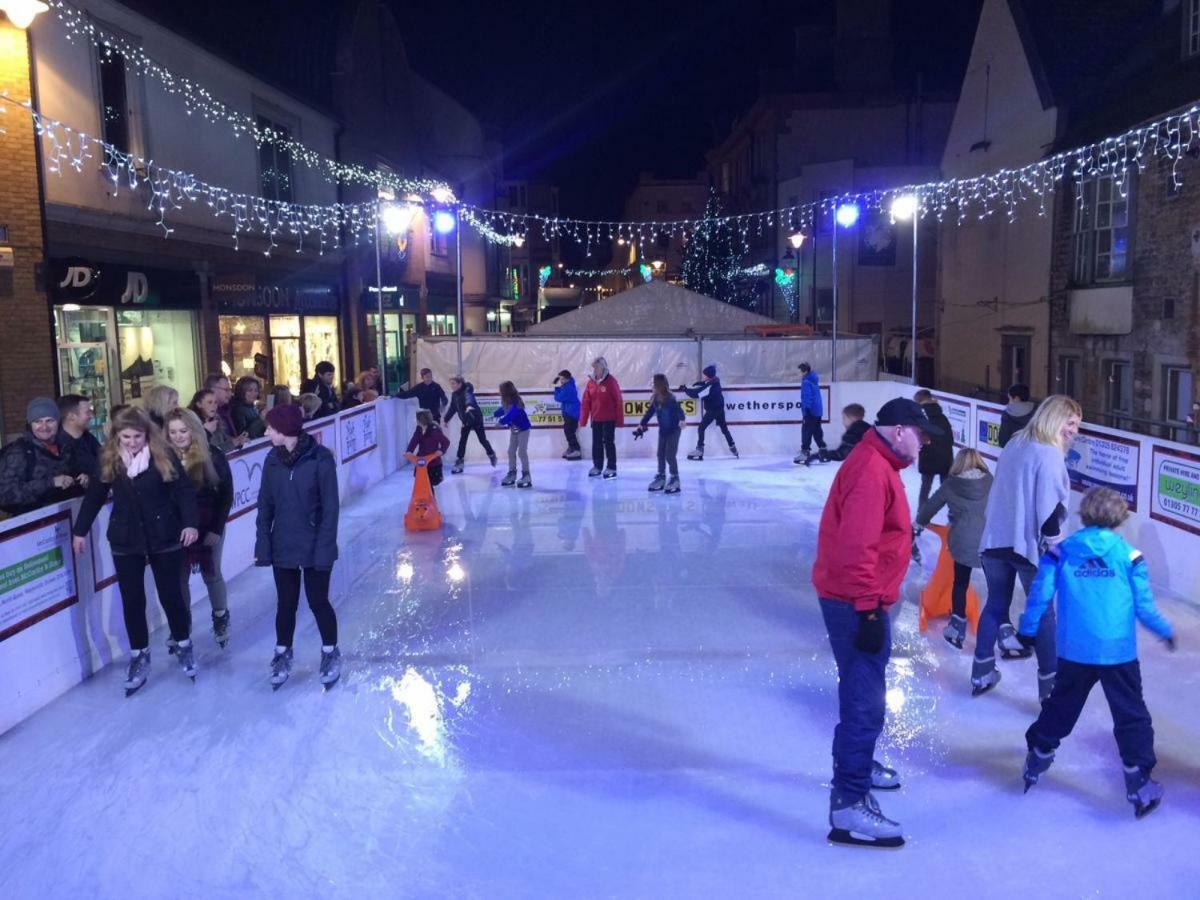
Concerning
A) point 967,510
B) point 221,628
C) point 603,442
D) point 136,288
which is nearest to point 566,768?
point 221,628

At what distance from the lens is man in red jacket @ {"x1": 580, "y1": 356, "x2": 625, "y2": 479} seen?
1316cm

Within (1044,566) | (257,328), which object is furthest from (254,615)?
(257,328)

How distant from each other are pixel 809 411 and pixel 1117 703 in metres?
10.8

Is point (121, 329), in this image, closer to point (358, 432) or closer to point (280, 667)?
point (358, 432)

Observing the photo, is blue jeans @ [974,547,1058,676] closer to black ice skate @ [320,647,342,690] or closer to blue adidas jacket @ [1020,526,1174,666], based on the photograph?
blue adidas jacket @ [1020,526,1174,666]

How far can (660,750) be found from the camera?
15.9 ft

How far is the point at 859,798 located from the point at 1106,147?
1354cm

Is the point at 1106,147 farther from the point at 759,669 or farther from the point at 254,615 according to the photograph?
the point at 254,615

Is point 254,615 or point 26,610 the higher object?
point 26,610

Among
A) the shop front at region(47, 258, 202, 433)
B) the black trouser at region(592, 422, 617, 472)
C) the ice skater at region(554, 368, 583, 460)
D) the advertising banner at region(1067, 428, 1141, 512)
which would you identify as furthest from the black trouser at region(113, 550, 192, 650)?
the ice skater at region(554, 368, 583, 460)

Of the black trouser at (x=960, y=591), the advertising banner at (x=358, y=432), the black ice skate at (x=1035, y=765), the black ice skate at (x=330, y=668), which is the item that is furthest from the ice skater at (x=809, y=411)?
the black ice skate at (x=1035, y=765)

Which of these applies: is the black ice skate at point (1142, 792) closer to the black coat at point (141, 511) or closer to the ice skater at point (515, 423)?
the black coat at point (141, 511)

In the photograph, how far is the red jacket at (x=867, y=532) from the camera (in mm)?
3729

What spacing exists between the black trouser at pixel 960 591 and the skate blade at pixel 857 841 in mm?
2796
